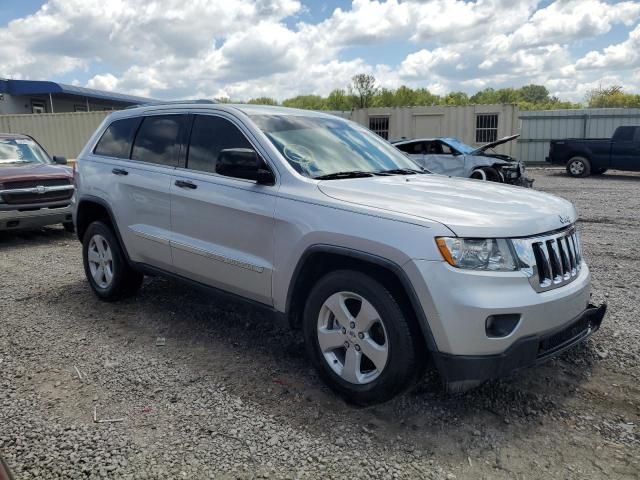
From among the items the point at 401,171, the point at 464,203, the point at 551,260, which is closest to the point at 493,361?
the point at 551,260

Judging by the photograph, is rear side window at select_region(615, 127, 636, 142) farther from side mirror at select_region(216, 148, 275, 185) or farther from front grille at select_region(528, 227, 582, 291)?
side mirror at select_region(216, 148, 275, 185)

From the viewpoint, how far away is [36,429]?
318 centimetres

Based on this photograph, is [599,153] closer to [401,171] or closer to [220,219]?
[401,171]

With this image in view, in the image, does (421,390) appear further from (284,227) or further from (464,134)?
(464,134)

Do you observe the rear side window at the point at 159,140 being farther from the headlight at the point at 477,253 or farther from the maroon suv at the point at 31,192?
the maroon suv at the point at 31,192

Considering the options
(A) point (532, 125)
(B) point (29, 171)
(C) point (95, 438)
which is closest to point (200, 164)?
(C) point (95, 438)

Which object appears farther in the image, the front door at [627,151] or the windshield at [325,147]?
the front door at [627,151]

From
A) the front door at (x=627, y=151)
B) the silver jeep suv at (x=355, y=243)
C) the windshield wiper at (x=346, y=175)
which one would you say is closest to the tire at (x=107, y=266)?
the silver jeep suv at (x=355, y=243)

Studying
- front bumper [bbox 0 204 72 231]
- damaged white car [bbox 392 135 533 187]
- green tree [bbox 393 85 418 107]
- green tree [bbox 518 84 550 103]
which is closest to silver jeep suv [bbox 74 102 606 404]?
front bumper [bbox 0 204 72 231]

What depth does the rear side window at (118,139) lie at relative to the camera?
205 inches

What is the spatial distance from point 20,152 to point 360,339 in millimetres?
9038

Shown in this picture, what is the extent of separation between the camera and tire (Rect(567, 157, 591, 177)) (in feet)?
64.0

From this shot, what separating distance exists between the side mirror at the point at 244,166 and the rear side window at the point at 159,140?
1008 mm

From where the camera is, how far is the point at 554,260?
3193 millimetres
